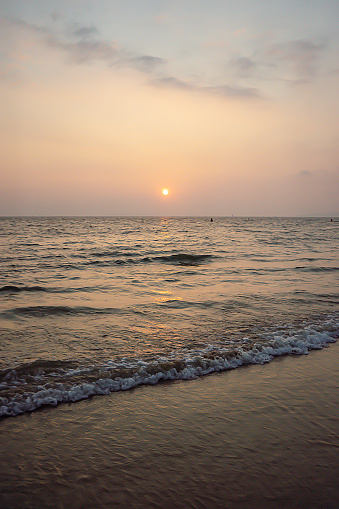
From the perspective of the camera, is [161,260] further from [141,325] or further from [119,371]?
[119,371]

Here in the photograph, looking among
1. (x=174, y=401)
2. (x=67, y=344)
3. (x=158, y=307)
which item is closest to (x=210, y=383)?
(x=174, y=401)

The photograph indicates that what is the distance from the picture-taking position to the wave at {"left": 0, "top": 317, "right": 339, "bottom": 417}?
4.58 metres

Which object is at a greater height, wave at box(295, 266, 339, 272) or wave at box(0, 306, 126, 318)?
wave at box(295, 266, 339, 272)

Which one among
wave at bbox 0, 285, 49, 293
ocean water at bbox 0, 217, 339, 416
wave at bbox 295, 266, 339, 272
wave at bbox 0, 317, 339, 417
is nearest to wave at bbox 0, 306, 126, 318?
ocean water at bbox 0, 217, 339, 416

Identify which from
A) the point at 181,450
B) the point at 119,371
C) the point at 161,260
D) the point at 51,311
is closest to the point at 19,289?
the point at 51,311

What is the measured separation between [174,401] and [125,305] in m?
5.55

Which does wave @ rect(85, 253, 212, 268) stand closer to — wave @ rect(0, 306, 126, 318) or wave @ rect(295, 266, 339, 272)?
wave @ rect(295, 266, 339, 272)

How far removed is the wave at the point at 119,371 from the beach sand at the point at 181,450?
0.78 ft

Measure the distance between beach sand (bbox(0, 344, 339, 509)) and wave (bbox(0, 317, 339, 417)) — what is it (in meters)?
0.24

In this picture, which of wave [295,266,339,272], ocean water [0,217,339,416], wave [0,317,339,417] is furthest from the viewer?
wave [295,266,339,272]

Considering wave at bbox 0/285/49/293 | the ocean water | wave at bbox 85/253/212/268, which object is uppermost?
wave at bbox 85/253/212/268

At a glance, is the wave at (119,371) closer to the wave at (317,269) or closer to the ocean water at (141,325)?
the ocean water at (141,325)

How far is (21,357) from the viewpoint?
5824mm

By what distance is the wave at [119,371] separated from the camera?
4582 mm
